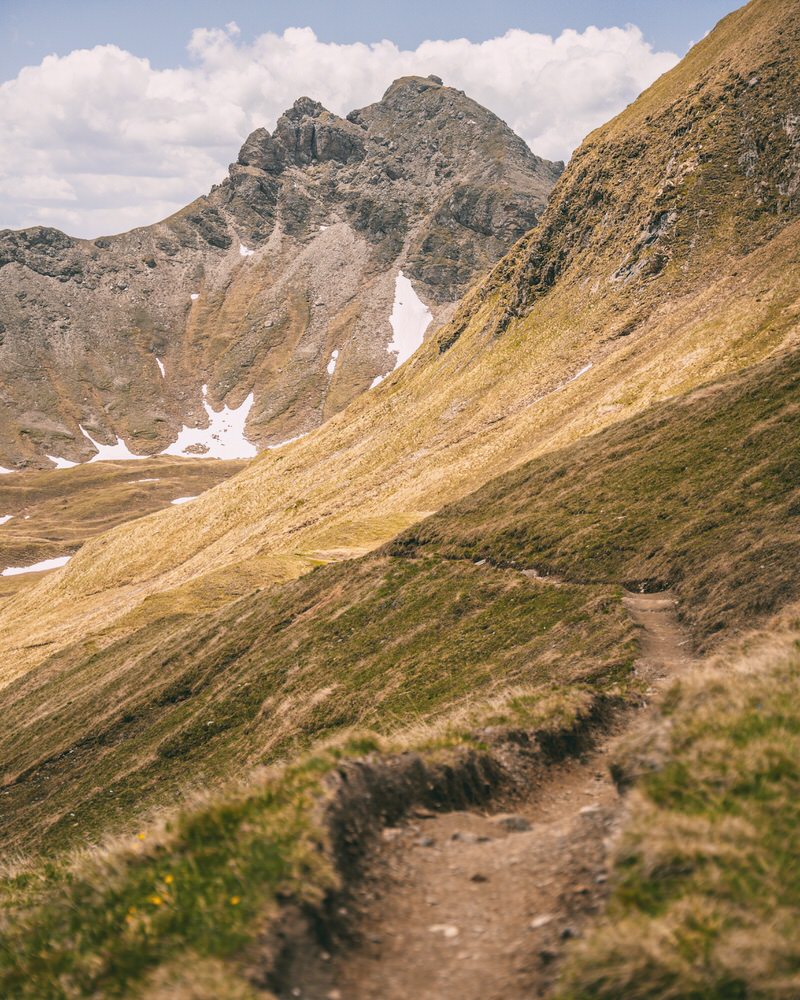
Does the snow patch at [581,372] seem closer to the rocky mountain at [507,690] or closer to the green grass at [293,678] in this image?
the rocky mountain at [507,690]

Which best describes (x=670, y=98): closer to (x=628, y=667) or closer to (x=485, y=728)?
(x=628, y=667)

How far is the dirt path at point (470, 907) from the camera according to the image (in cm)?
845

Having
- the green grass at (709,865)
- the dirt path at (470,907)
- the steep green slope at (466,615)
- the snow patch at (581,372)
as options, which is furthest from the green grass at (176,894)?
the snow patch at (581,372)

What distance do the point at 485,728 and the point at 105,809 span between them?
33765 mm

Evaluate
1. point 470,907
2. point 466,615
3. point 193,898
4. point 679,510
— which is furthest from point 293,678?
point 193,898

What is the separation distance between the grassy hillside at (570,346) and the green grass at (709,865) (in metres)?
63.0

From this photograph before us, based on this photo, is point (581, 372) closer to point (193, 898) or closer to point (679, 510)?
point (679, 510)

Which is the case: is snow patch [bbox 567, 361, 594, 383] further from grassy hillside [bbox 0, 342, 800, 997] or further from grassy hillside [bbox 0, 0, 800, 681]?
grassy hillside [bbox 0, 342, 800, 997]

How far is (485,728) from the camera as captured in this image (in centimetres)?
1606

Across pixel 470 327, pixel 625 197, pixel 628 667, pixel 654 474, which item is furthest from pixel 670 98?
pixel 628 667

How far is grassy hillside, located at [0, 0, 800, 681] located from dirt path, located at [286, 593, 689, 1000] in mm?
61488

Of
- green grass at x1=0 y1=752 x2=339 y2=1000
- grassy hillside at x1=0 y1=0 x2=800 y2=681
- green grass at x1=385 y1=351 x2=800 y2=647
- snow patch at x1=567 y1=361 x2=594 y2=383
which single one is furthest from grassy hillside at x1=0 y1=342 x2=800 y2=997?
snow patch at x1=567 y1=361 x2=594 y2=383

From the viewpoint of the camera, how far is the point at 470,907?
9984 millimetres

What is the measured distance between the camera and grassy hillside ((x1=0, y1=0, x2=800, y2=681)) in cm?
8138
